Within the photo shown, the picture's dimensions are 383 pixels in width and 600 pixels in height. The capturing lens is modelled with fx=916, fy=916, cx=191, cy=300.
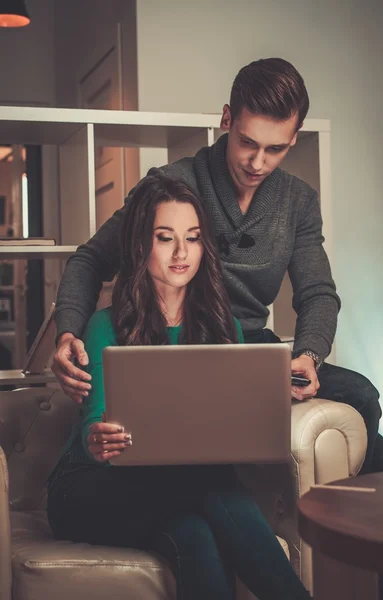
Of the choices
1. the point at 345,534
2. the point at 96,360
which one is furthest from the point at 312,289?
the point at 345,534

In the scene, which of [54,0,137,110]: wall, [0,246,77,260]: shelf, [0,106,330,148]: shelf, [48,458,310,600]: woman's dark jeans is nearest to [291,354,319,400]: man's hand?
[48,458,310,600]: woman's dark jeans

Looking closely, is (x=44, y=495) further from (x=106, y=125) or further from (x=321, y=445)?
(x=106, y=125)

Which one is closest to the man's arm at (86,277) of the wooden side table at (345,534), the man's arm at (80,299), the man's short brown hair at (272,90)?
the man's arm at (80,299)

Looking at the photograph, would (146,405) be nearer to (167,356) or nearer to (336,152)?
(167,356)

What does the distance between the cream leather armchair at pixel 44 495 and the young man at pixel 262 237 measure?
124 millimetres

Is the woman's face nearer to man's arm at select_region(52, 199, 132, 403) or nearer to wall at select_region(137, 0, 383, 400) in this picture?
man's arm at select_region(52, 199, 132, 403)

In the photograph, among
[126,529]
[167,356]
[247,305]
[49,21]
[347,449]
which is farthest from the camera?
[49,21]

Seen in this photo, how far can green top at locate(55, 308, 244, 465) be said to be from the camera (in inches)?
73.6

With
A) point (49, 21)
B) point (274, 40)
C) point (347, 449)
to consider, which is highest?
point (49, 21)

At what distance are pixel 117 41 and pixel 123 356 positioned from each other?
2484 millimetres

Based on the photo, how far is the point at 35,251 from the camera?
2.76 meters

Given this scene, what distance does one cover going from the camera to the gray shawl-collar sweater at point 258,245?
224 cm

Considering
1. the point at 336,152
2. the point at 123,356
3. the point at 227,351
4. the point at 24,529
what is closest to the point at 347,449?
the point at 227,351

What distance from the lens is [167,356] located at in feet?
5.43
